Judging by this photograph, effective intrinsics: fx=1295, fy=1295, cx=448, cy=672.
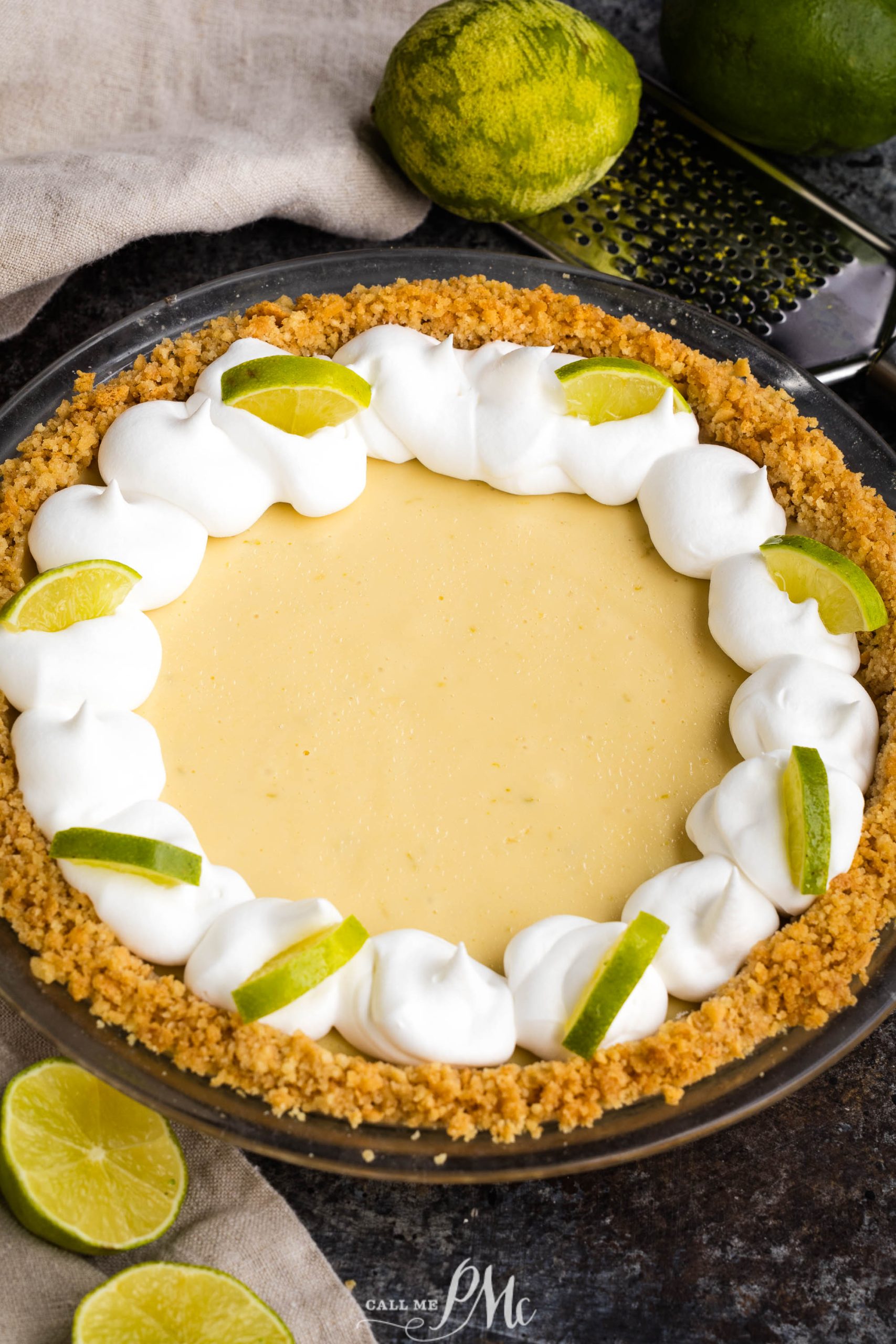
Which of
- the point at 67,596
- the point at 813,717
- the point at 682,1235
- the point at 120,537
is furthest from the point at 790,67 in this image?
the point at 682,1235

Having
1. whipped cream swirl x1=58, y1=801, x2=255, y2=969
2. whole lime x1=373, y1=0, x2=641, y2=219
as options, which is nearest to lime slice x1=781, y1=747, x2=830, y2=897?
whipped cream swirl x1=58, y1=801, x2=255, y2=969

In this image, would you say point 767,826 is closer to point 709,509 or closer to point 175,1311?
point 709,509

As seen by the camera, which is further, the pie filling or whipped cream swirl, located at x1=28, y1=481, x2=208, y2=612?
whipped cream swirl, located at x1=28, y1=481, x2=208, y2=612

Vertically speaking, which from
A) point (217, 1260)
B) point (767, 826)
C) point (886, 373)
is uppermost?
point (886, 373)

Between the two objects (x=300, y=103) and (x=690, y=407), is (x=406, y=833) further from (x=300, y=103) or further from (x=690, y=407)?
(x=300, y=103)

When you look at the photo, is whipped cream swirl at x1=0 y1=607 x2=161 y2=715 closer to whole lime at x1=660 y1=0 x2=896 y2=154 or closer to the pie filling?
the pie filling
